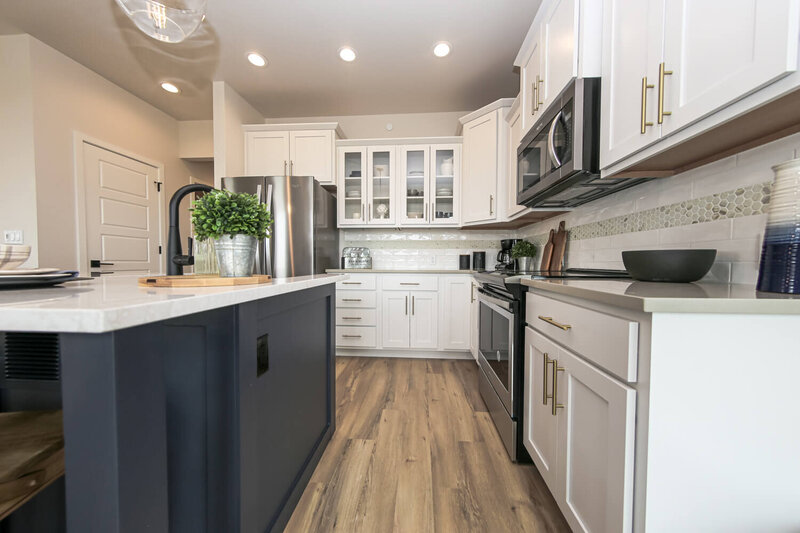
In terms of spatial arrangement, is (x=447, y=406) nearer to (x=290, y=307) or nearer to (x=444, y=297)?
(x=444, y=297)

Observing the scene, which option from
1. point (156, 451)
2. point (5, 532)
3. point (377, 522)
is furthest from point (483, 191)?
point (5, 532)

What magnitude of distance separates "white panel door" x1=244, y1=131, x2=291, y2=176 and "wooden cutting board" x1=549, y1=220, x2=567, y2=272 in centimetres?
279

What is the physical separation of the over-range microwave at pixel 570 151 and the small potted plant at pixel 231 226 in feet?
4.36

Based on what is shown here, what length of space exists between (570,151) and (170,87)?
402 centimetres

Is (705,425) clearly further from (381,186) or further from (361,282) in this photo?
(381,186)

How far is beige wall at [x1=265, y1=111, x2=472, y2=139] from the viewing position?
3.66m

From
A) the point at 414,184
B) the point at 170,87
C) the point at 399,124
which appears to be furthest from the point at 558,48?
the point at 170,87

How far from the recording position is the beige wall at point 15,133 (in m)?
2.47

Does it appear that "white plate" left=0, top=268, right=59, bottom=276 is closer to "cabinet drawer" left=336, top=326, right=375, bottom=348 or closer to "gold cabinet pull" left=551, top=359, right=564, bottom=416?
"gold cabinet pull" left=551, top=359, right=564, bottom=416

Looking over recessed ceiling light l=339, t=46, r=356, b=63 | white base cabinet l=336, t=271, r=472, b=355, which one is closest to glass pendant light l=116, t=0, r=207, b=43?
recessed ceiling light l=339, t=46, r=356, b=63

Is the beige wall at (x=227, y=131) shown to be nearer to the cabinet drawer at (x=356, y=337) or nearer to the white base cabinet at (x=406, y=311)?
the white base cabinet at (x=406, y=311)

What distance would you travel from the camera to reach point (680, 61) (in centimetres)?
89

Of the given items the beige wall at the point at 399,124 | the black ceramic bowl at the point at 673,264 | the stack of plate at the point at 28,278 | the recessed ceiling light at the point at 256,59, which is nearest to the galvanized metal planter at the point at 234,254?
the stack of plate at the point at 28,278

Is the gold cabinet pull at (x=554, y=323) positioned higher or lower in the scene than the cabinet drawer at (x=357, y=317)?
higher
